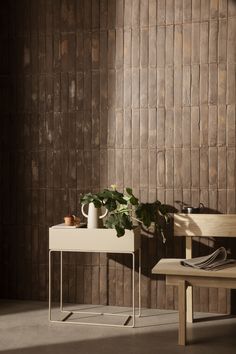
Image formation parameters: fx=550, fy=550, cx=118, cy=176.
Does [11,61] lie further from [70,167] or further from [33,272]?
[33,272]

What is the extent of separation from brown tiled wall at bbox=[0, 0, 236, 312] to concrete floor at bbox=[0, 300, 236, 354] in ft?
1.16

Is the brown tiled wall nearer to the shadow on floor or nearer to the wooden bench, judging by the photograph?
the wooden bench

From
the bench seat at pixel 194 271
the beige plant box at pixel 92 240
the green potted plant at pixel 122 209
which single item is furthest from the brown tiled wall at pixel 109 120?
the bench seat at pixel 194 271

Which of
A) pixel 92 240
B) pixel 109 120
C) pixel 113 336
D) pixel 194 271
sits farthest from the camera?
pixel 109 120

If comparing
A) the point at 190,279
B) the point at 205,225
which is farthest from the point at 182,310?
the point at 205,225

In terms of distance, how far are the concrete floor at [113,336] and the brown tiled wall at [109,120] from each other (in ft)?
1.16

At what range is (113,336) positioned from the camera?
3.41m

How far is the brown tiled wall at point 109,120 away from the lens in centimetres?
392

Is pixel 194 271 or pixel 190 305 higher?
pixel 194 271

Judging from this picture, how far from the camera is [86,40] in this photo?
164 inches

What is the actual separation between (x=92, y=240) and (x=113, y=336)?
64cm

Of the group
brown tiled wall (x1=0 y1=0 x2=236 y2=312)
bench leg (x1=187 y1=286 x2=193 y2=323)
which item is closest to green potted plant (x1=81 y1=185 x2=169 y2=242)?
brown tiled wall (x1=0 y1=0 x2=236 y2=312)

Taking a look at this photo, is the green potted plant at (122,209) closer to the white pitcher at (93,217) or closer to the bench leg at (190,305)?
the white pitcher at (93,217)

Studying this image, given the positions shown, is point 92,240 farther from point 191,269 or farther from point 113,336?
point 191,269
